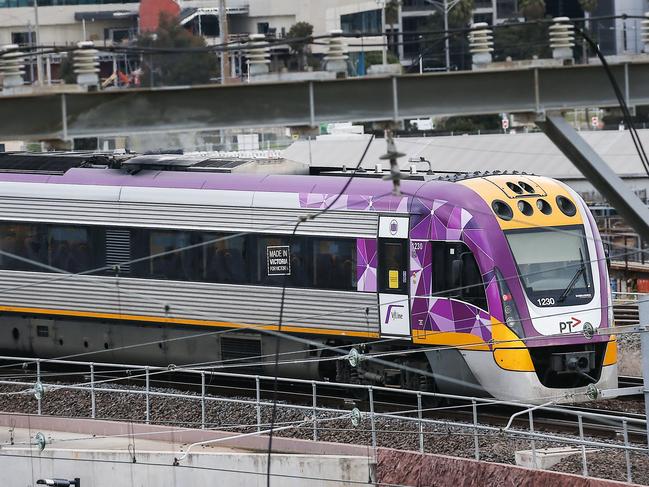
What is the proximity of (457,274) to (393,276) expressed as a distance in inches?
41.5

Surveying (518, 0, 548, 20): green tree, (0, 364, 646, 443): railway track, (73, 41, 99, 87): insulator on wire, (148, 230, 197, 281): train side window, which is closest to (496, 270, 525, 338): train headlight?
(0, 364, 646, 443): railway track

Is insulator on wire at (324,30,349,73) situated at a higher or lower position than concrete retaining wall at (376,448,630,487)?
higher

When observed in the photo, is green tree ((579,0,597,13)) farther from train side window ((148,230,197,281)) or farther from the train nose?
the train nose

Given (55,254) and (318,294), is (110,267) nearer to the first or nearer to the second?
(55,254)

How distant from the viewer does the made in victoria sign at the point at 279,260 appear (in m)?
22.4

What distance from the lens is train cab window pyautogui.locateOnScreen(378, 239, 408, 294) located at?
2120 centimetres

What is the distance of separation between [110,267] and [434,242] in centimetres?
595

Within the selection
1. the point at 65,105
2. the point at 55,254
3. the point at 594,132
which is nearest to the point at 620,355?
the point at 55,254

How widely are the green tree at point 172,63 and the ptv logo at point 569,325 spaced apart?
5.89m

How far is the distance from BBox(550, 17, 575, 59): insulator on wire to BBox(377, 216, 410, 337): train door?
13.7 ft

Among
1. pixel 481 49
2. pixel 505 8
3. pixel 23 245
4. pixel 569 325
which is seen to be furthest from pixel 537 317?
pixel 505 8

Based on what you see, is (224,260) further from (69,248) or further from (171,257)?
(69,248)

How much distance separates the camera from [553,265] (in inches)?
819

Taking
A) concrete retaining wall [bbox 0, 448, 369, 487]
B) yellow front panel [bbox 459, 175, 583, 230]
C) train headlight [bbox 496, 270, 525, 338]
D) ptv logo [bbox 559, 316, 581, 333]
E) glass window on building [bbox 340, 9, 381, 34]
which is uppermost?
glass window on building [bbox 340, 9, 381, 34]
